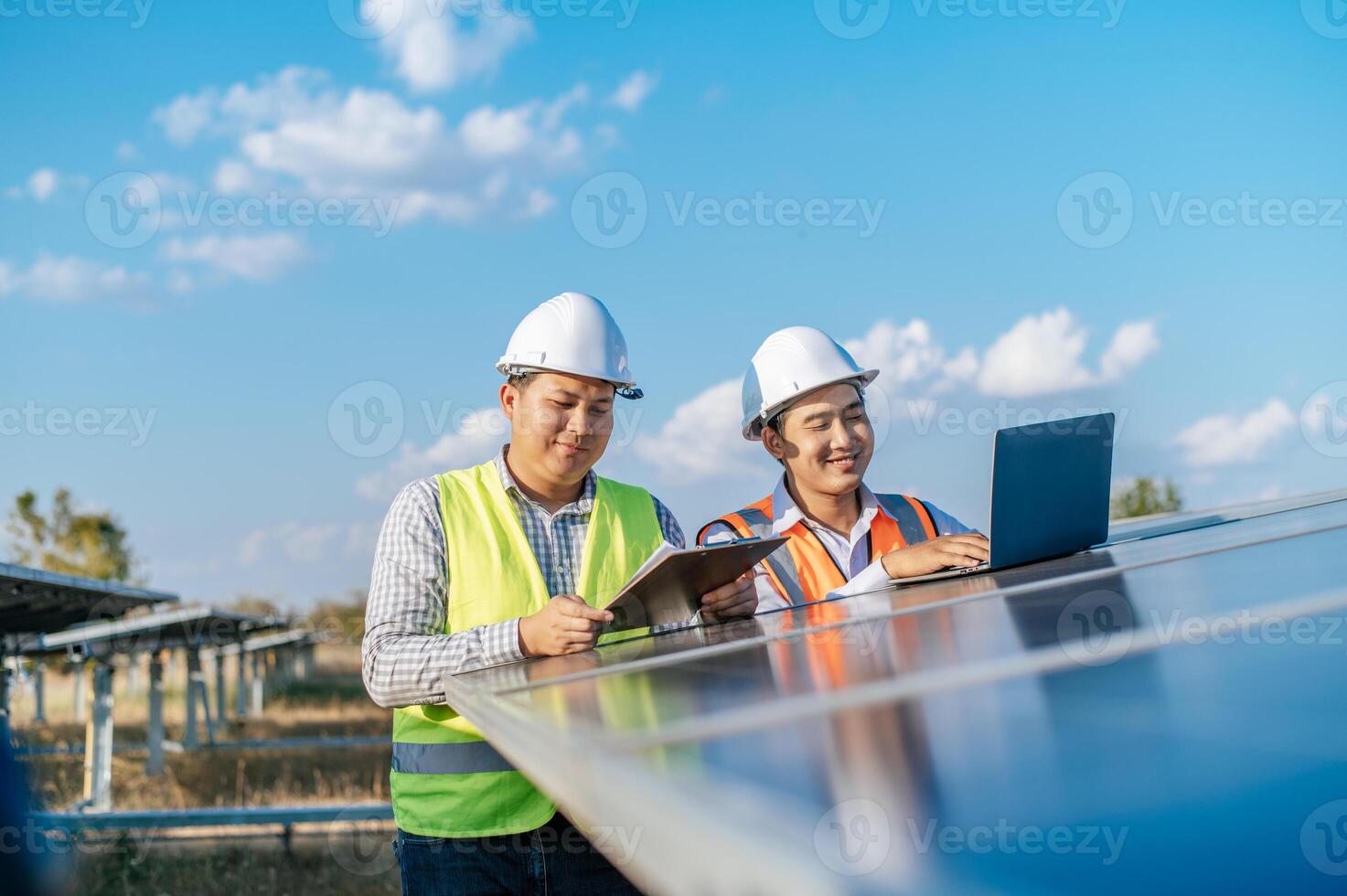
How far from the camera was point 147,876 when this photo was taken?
984 cm

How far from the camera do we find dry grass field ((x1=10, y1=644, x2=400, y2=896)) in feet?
31.7

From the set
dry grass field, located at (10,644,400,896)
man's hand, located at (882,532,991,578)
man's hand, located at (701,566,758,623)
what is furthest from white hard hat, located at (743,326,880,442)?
dry grass field, located at (10,644,400,896)

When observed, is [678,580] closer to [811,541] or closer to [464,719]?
[464,719]

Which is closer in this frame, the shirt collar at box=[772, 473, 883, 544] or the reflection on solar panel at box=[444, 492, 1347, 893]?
the reflection on solar panel at box=[444, 492, 1347, 893]

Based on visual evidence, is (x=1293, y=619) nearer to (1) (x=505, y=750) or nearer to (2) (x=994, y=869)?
(2) (x=994, y=869)

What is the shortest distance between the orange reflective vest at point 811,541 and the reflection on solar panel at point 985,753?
240 centimetres

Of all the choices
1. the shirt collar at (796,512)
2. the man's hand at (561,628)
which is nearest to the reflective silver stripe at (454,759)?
the man's hand at (561,628)

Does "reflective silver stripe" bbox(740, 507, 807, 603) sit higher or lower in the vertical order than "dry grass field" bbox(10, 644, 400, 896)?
higher

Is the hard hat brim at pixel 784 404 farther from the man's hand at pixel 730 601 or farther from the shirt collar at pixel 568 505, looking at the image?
the man's hand at pixel 730 601

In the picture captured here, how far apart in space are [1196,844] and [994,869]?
196mm

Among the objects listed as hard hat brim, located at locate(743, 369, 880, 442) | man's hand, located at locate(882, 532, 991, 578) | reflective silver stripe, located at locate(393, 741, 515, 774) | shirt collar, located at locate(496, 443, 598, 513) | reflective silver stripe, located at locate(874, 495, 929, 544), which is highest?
hard hat brim, located at locate(743, 369, 880, 442)

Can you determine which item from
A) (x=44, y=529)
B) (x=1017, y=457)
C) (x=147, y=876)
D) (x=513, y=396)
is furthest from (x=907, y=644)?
(x=44, y=529)

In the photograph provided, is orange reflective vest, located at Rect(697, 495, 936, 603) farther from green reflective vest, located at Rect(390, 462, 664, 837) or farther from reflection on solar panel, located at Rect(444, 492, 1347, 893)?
reflection on solar panel, located at Rect(444, 492, 1347, 893)

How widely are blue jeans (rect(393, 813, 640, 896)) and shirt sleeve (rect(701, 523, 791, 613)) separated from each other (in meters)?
1.40
